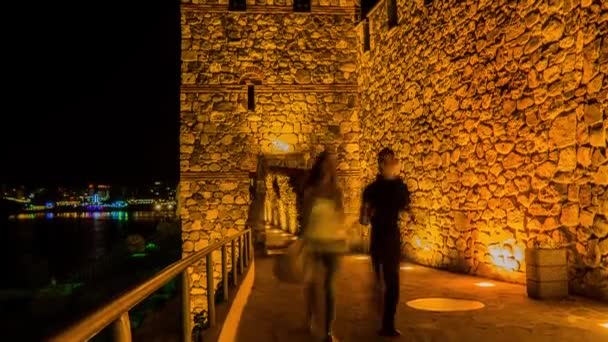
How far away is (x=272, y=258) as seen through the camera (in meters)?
11.5

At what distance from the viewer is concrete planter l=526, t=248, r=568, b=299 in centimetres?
560

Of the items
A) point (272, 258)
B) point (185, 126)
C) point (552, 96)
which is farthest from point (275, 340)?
point (185, 126)

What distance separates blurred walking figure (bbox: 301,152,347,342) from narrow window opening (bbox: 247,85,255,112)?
27.2 feet

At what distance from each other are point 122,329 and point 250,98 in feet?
35.4

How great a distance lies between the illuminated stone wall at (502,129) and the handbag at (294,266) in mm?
2031

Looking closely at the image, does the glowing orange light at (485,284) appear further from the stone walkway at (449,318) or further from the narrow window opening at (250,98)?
the narrow window opening at (250,98)

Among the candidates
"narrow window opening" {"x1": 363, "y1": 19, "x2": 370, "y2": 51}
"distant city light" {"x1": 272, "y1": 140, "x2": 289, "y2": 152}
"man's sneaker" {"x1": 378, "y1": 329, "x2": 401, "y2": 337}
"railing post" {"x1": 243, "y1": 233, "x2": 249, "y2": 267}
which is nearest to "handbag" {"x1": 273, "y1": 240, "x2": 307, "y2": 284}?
"man's sneaker" {"x1": 378, "y1": 329, "x2": 401, "y2": 337}

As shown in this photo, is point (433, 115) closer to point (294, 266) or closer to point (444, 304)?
point (444, 304)

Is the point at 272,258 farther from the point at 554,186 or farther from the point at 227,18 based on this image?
the point at 554,186

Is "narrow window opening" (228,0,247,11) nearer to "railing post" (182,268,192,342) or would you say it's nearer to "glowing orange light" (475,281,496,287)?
"glowing orange light" (475,281,496,287)

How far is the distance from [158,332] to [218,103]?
6.48m

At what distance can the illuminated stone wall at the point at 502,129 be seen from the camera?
217 inches

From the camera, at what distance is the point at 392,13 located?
10773 mm

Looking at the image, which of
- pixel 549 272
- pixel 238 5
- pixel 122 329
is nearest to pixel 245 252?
pixel 549 272
